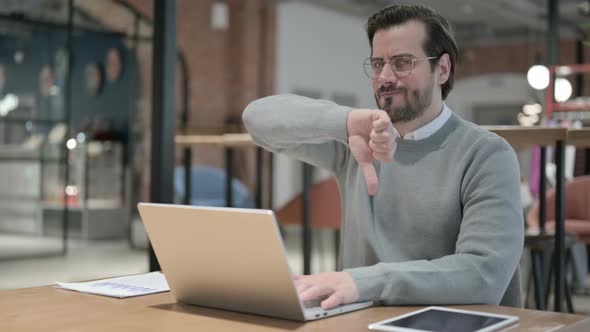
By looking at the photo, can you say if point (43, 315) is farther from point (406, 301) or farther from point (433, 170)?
point (433, 170)

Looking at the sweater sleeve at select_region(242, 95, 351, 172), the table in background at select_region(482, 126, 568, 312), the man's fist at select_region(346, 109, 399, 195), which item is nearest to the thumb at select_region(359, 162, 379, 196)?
the man's fist at select_region(346, 109, 399, 195)

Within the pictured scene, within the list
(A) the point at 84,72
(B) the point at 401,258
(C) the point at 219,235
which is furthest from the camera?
(A) the point at 84,72

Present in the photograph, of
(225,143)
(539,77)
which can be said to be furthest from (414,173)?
(539,77)

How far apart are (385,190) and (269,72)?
980 centimetres

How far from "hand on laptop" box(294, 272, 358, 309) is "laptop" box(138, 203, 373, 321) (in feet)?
0.04

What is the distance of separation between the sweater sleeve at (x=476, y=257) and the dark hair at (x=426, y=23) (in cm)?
25

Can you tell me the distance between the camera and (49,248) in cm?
716

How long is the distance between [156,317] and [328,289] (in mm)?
245

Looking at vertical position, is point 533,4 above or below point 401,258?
above

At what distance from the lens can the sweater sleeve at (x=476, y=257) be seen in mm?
1219

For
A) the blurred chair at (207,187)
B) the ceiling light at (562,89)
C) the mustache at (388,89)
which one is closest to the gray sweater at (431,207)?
the mustache at (388,89)

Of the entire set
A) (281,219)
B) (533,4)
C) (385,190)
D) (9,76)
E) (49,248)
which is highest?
(533,4)

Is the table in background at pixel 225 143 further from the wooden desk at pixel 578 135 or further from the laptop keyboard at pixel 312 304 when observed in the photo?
the laptop keyboard at pixel 312 304

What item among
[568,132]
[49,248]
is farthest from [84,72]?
[568,132]
